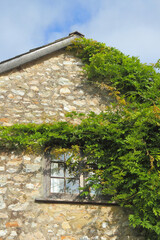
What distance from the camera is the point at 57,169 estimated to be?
5926 mm

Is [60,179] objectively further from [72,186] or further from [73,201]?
[73,201]

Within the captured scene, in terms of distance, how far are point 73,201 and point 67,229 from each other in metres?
0.49

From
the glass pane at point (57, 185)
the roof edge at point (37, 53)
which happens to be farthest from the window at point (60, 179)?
the roof edge at point (37, 53)

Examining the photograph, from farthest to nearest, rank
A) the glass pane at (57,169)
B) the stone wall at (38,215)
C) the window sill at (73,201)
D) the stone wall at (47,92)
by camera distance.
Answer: the stone wall at (47,92)
the glass pane at (57,169)
the window sill at (73,201)
the stone wall at (38,215)

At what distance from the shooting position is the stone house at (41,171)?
5.25 m

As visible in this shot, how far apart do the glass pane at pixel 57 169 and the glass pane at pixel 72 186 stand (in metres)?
0.19

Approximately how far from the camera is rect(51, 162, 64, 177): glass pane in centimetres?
586

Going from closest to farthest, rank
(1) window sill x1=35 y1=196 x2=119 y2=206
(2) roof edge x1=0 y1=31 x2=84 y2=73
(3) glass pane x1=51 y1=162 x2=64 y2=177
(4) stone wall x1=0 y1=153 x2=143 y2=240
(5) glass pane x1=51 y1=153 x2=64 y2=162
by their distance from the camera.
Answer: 1. (4) stone wall x1=0 y1=153 x2=143 y2=240
2. (1) window sill x1=35 y1=196 x2=119 y2=206
3. (3) glass pane x1=51 y1=162 x2=64 y2=177
4. (5) glass pane x1=51 y1=153 x2=64 y2=162
5. (2) roof edge x1=0 y1=31 x2=84 y2=73

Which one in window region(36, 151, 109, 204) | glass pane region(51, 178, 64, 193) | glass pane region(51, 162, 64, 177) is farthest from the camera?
glass pane region(51, 162, 64, 177)

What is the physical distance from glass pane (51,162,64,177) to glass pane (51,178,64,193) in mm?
95

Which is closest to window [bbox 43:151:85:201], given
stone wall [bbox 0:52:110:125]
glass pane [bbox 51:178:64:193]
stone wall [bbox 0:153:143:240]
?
glass pane [bbox 51:178:64:193]

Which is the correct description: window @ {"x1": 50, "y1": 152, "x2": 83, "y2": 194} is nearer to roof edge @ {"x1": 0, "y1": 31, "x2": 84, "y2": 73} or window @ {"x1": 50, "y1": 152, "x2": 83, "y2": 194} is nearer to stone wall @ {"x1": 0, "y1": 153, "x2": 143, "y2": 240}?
stone wall @ {"x1": 0, "y1": 153, "x2": 143, "y2": 240}

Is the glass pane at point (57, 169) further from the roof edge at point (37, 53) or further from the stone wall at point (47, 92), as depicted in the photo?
the roof edge at point (37, 53)

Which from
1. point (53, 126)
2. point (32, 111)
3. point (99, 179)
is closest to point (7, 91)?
point (32, 111)
